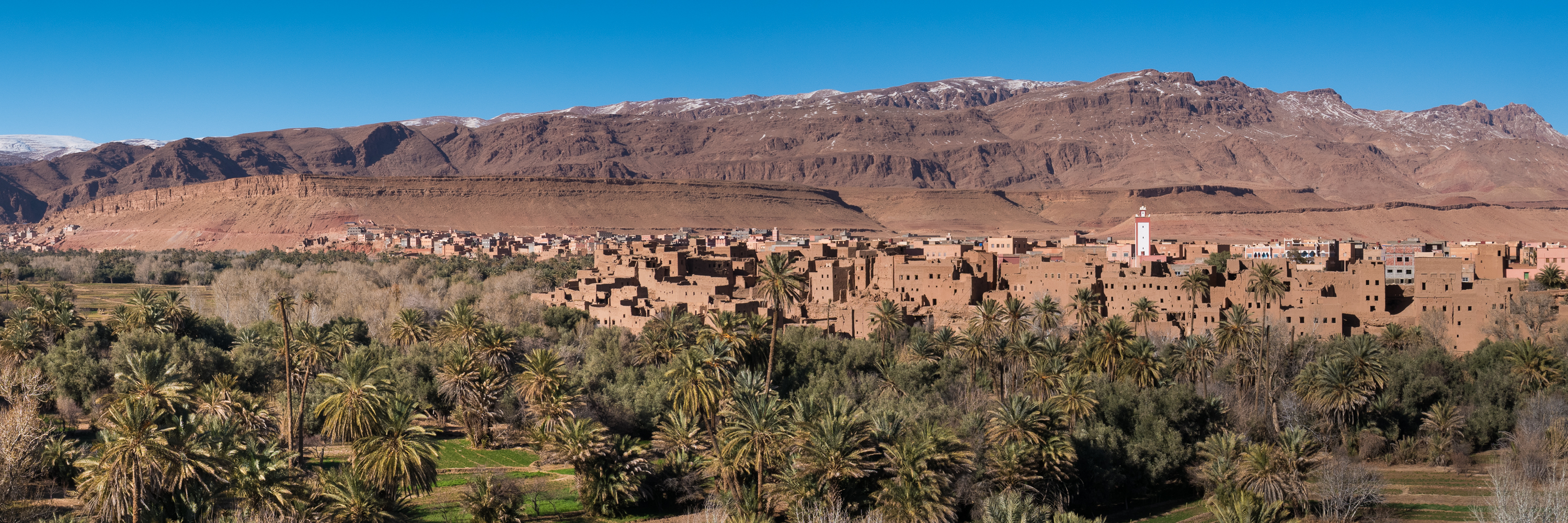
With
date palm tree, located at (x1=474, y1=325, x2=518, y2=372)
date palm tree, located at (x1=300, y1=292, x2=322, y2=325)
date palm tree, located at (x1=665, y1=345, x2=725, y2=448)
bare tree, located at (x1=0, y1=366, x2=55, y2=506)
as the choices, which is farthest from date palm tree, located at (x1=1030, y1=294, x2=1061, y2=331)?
date palm tree, located at (x1=300, y1=292, x2=322, y2=325)

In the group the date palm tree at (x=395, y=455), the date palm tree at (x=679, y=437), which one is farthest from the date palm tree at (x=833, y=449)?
the date palm tree at (x=395, y=455)

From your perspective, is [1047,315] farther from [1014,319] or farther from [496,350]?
[496,350]

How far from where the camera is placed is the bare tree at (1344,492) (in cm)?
2811

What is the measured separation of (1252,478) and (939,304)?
2321 centimetres

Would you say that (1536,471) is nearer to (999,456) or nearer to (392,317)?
(999,456)

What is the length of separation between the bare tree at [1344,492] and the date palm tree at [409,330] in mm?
30627

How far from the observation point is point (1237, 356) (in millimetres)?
40156

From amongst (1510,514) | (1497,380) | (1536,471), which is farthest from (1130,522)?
(1497,380)

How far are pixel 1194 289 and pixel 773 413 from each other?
80.8 ft

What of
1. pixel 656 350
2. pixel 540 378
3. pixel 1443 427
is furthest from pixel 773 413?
pixel 1443 427

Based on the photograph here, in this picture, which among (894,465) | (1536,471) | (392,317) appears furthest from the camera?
(392,317)

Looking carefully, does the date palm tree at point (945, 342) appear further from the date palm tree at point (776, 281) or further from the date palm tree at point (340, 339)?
the date palm tree at point (340, 339)

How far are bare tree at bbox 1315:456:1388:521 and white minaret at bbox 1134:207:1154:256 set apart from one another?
33.8 meters

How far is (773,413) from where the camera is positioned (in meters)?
26.0
